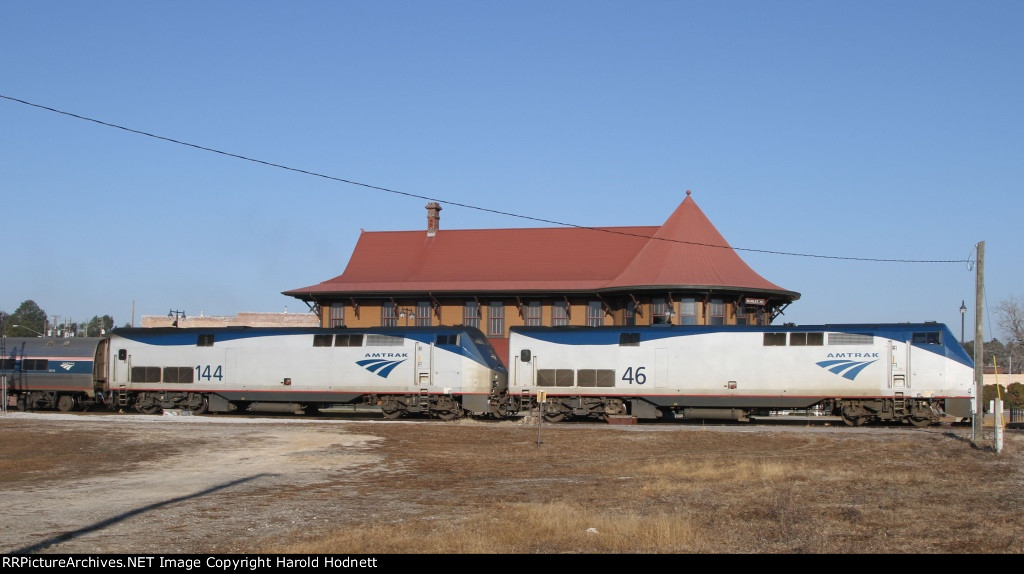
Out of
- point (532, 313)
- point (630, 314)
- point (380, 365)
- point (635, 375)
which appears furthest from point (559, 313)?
point (380, 365)

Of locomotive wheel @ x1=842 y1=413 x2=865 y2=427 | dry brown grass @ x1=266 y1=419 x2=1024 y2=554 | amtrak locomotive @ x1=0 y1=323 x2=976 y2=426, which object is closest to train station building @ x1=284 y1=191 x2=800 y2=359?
amtrak locomotive @ x1=0 y1=323 x2=976 y2=426

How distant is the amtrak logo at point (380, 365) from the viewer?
4050 centimetres

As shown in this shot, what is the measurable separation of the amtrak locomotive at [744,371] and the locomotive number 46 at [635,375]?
41 millimetres

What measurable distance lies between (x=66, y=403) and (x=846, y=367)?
3630 cm

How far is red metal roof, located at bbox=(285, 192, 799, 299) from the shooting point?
51.6m

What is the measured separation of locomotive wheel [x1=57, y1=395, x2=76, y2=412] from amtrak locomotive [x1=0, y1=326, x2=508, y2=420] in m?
0.06

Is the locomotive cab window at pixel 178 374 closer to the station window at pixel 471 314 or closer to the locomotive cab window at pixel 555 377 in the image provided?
the locomotive cab window at pixel 555 377

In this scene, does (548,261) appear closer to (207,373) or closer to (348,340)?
(348,340)

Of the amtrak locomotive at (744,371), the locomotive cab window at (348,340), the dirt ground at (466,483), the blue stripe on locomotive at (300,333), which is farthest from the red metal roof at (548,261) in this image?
the dirt ground at (466,483)

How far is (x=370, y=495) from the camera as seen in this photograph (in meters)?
19.1

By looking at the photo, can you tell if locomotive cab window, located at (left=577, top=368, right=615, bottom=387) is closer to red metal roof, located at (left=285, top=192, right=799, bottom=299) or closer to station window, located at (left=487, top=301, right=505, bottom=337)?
red metal roof, located at (left=285, top=192, right=799, bottom=299)

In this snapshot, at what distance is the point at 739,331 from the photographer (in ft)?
127
